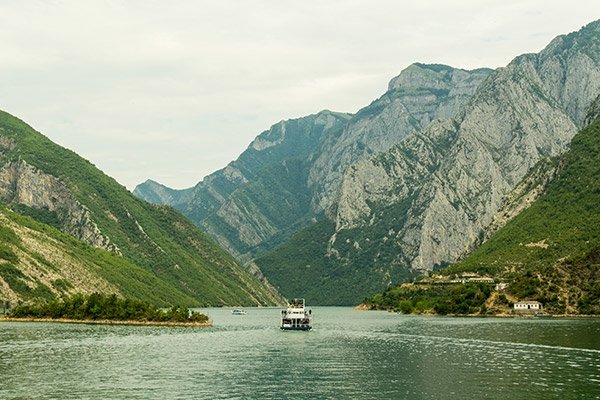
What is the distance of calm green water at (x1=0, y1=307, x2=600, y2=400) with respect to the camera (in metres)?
95.3

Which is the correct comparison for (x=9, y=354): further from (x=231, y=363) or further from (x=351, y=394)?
(x=351, y=394)

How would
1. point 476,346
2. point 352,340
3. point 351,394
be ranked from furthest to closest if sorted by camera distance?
1. point 352,340
2. point 476,346
3. point 351,394

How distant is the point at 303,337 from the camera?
196m

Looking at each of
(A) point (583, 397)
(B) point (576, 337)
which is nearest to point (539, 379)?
(A) point (583, 397)

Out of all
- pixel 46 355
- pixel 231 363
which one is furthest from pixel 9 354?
pixel 231 363

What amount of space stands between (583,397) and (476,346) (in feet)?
228

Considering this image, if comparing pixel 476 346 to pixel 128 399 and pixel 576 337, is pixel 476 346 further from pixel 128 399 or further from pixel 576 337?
pixel 128 399

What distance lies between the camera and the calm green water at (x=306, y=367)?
313 feet

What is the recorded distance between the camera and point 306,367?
403ft

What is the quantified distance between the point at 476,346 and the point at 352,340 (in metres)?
35.3

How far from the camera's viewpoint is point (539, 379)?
104 m

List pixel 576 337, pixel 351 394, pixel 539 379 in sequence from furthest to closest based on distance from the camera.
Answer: pixel 576 337 → pixel 539 379 → pixel 351 394

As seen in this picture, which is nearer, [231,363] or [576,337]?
[231,363]

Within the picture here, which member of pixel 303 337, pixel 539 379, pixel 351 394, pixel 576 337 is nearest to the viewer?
pixel 351 394
